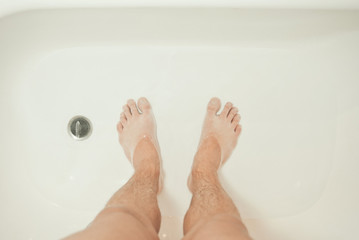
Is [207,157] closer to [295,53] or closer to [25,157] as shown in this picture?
[295,53]

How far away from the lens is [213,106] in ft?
3.39

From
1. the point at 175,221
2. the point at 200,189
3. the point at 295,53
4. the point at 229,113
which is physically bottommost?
the point at 175,221

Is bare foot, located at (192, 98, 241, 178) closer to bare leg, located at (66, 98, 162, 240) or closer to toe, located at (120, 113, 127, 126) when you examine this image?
bare leg, located at (66, 98, 162, 240)

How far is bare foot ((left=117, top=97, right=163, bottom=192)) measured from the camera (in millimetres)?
982

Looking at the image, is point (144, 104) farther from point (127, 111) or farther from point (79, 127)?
point (79, 127)

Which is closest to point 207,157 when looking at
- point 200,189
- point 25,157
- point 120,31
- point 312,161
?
point 200,189

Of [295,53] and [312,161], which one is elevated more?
[295,53]

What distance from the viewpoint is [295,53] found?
1021mm

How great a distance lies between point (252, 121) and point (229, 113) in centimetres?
8

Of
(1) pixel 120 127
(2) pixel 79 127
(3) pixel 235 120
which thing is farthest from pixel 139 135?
(3) pixel 235 120

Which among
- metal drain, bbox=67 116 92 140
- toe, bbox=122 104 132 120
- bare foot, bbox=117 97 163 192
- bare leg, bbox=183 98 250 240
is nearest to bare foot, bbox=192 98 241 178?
bare leg, bbox=183 98 250 240

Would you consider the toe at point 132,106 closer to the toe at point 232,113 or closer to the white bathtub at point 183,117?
the white bathtub at point 183,117

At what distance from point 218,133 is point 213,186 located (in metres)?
0.18

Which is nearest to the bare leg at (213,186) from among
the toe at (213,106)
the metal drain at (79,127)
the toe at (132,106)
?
the toe at (213,106)
